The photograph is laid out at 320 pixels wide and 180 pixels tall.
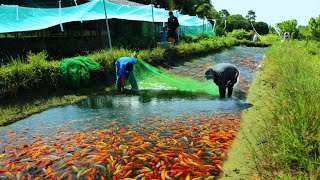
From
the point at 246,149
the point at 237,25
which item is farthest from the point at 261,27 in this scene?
the point at 246,149

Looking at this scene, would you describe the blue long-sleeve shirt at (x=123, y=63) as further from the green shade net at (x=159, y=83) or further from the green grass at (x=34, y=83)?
the green grass at (x=34, y=83)

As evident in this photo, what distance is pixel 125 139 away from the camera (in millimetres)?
6324

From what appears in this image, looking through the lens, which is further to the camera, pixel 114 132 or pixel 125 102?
pixel 125 102

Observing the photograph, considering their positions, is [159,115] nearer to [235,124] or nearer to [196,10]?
[235,124]

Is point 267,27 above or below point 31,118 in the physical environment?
above

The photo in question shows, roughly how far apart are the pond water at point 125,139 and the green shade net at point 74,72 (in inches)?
56.5

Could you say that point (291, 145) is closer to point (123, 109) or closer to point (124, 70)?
point (123, 109)

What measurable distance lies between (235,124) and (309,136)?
299 centimetres

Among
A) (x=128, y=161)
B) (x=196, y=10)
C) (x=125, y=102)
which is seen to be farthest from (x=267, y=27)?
(x=128, y=161)

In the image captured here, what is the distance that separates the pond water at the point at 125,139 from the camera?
16.5ft

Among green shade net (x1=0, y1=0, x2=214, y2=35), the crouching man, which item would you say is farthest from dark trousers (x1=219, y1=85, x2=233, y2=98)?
green shade net (x1=0, y1=0, x2=214, y2=35)

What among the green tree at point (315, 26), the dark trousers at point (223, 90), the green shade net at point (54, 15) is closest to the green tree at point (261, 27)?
the green tree at point (315, 26)

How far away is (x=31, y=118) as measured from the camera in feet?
27.1

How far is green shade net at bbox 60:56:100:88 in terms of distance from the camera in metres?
10.8
